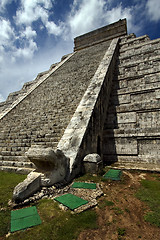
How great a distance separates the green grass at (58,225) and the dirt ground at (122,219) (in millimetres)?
136

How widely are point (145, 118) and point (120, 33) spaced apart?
18941mm

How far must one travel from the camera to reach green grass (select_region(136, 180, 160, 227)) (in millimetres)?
2730

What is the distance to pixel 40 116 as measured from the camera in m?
8.35

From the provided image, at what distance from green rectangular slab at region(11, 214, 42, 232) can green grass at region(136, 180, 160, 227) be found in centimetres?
201

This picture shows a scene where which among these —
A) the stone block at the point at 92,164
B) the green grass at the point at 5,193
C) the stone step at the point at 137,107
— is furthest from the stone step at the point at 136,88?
the green grass at the point at 5,193

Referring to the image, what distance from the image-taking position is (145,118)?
304 inches

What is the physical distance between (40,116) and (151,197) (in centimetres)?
655

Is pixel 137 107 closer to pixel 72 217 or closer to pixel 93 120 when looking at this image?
pixel 93 120

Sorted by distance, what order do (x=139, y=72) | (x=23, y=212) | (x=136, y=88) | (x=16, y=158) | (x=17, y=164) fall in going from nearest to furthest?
(x=23, y=212) → (x=17, y=164) → (x=16, y=158) → (x=136, y=88) → (x=139, y=72)

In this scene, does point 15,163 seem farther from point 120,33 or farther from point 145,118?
point 120,33

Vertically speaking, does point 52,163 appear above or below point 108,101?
below

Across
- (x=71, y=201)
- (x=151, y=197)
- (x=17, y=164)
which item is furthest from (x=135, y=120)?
(x=17, y=164)

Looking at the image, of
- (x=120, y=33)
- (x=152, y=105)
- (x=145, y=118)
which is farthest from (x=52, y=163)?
(x=120, y=33)

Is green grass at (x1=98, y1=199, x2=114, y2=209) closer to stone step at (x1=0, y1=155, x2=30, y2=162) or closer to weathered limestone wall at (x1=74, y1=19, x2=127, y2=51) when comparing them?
stone step at (x1=0, y1=155, x2=30, y2=162)
